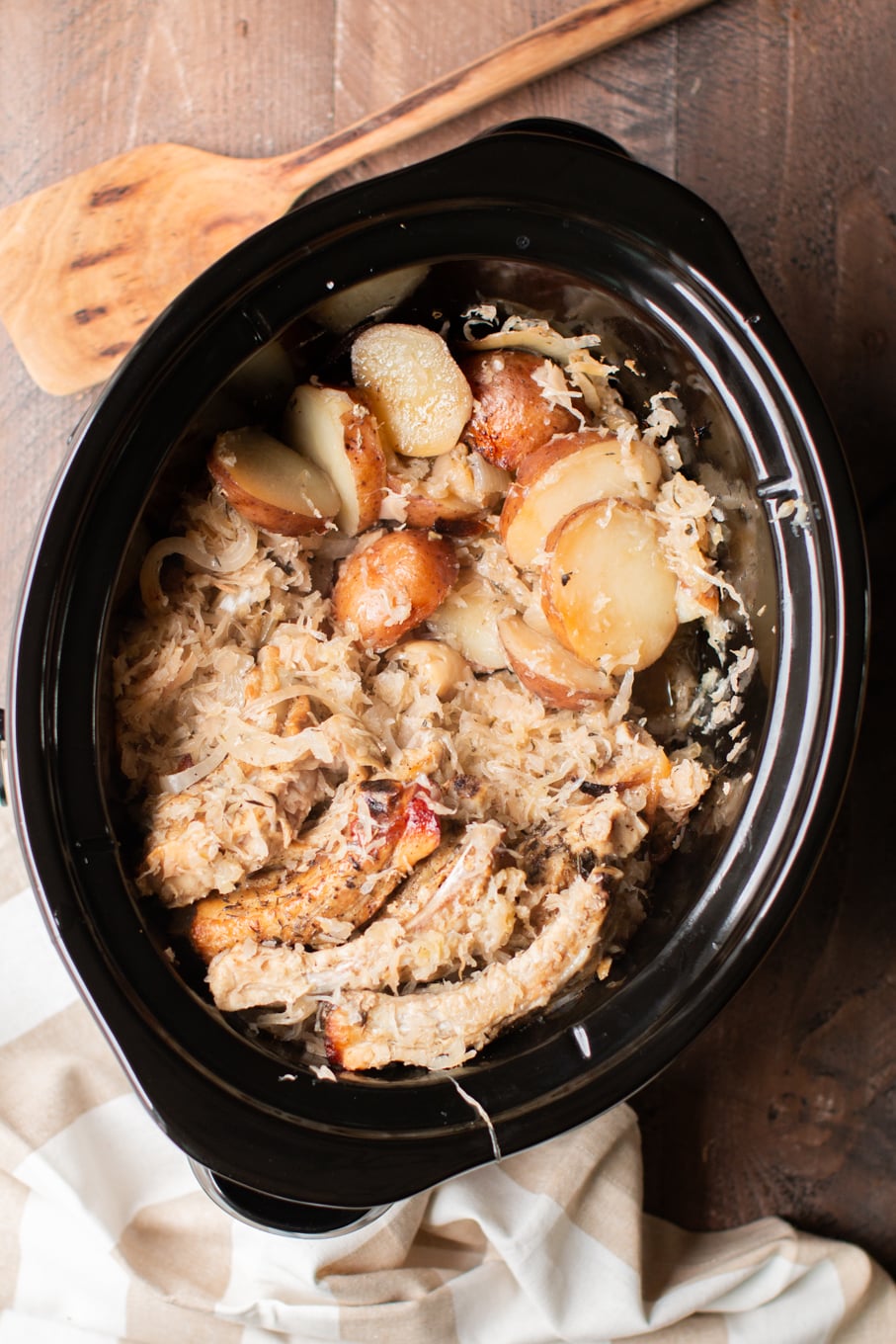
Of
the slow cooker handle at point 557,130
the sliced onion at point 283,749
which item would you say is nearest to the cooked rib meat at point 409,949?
the sliced onion at point 283,749

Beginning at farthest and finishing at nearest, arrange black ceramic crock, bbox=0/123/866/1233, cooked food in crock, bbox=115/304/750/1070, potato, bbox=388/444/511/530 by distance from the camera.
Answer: potato, bbox=388/444/511/530, cooked food in crock, bbox=115/304/750/1070, black ceramic crock, bbox=0/123/866/1233

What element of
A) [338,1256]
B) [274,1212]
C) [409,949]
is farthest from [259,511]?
[338,1256]

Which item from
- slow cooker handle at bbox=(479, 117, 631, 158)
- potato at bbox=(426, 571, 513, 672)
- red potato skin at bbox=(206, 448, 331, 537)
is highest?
slow cooker handle at bbox=(479, 117, 631, 158)

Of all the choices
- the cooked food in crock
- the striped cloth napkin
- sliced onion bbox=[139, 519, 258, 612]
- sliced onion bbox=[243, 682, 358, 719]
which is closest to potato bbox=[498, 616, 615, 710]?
the cooked food in crock

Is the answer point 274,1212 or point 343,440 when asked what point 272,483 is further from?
point 274,1212

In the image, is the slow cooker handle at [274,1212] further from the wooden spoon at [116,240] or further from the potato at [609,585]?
the wooden spoon at [116,240]

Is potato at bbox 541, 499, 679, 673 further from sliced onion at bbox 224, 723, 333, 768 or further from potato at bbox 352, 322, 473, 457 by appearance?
sliced onion at bbox 224, 723, 333, 768

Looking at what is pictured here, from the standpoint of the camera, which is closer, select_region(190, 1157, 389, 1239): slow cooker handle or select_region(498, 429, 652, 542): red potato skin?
select_region(190, 1157, 389, 1239): slow cooker handle
